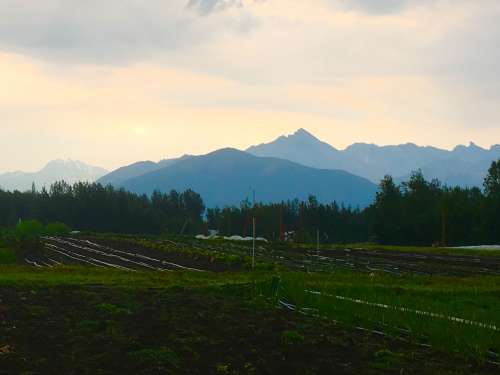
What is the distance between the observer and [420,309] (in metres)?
14.2

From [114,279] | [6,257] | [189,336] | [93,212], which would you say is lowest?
[189,336]

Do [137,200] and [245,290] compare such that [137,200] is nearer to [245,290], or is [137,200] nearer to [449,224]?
[449,224]

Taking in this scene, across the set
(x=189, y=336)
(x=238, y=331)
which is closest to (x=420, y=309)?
(x=238, y=331)

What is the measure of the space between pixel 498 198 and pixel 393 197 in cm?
2468

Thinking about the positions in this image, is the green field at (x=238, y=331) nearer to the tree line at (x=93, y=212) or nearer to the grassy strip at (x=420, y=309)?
the grassy strip at (x=420, y=309)

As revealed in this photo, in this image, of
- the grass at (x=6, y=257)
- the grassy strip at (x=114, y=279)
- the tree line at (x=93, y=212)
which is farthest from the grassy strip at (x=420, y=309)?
the tree line at (x=93, y=212)

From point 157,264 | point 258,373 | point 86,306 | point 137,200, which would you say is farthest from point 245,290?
point 137,200

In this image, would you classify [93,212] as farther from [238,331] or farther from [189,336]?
[189,336]

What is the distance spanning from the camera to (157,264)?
34.2m

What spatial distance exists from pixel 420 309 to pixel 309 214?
114 m

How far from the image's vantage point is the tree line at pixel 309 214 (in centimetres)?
8175

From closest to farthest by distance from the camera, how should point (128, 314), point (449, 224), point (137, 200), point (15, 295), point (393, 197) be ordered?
point (128, 314) < point (15, 295) < point (449, 224) < point (393, 197) < point (137, 200)

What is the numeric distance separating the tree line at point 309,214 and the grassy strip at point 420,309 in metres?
60.3

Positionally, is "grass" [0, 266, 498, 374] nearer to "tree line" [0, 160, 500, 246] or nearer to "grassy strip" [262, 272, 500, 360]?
"grassy strip" [262, 272, 500, 360]
